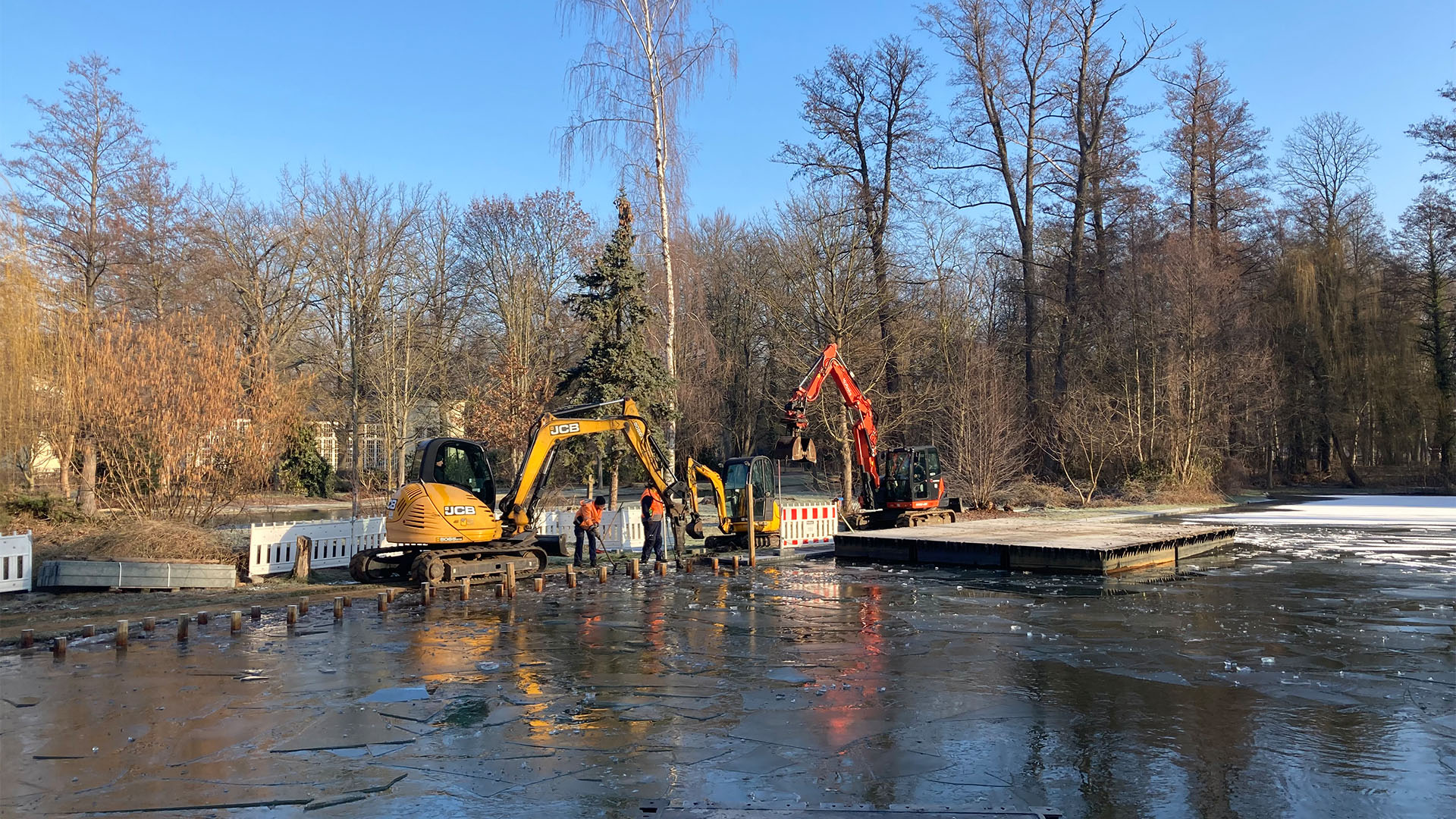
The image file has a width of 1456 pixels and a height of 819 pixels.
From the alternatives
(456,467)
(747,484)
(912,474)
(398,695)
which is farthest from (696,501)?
(398,695)

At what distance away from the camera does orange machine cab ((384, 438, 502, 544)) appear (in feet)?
53.3

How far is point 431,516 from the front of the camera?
16.2 meters

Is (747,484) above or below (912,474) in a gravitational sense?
below

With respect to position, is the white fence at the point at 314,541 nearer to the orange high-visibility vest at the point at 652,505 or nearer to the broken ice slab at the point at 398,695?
the orange high-visibility vest at the point at 652,505

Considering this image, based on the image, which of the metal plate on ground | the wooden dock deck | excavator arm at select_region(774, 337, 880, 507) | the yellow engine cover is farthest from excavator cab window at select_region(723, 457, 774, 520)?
the metal plate on ground

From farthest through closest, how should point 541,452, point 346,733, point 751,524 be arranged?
point 751,524 → point 541,452 → point 346,733

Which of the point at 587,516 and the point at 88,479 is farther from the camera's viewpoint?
the point at 88,479

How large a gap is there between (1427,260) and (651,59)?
40842 millimetres

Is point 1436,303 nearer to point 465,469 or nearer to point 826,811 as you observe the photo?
A: point 465,469

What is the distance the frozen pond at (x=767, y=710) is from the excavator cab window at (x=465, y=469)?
2.95m

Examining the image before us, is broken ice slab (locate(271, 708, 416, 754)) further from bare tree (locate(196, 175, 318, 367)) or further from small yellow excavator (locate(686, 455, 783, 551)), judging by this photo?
Answer: bare tree (locate(196, 175, 318, 367))

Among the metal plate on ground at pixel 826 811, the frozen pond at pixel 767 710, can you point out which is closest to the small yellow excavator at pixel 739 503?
the frozen pond at pixel 767 710

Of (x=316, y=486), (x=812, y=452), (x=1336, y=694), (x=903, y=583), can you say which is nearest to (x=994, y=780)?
(x=1336, y=694)

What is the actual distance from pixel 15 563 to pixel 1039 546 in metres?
17.2
